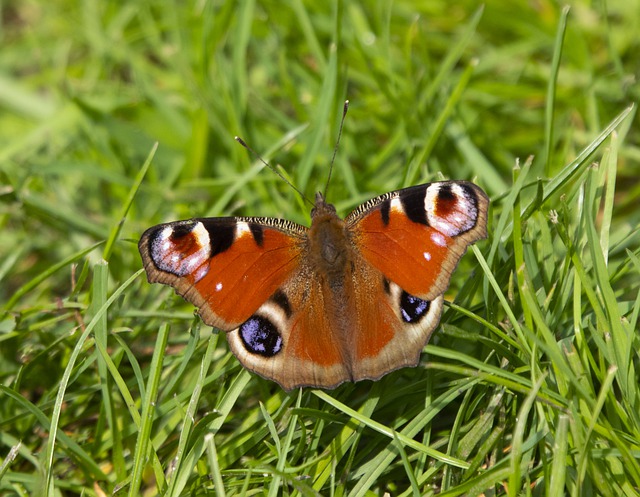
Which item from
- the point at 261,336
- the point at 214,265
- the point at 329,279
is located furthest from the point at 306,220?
the point at 261,336

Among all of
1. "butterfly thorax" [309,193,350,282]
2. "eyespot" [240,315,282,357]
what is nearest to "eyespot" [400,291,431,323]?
"butterfly thorax" [309,193,350,282]

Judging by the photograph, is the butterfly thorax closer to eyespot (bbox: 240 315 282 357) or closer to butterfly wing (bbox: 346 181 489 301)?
butterfly wing (bbox: 346 181 489 301)

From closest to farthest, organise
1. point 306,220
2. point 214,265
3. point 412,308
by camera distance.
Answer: point 412,308
point 214,265
point 306,220

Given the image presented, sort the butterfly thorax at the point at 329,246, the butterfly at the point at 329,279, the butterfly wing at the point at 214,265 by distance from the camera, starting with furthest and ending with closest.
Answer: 1. the butterfly thorax at the point at 329,246
2. the butterfly wing at the point at 214,265
3. the butterfly at the point at 329,279

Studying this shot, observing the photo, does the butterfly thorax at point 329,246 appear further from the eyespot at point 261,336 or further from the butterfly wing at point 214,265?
the eyespot at point 261,336

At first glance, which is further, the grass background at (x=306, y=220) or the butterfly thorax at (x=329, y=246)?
the butterfly thorax at (x=329, y=246)

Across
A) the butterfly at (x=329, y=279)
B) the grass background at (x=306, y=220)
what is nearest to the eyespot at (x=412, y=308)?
the butterfly at (x=329, y=279)

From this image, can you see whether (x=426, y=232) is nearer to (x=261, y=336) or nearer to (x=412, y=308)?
(x=412, y=308)
